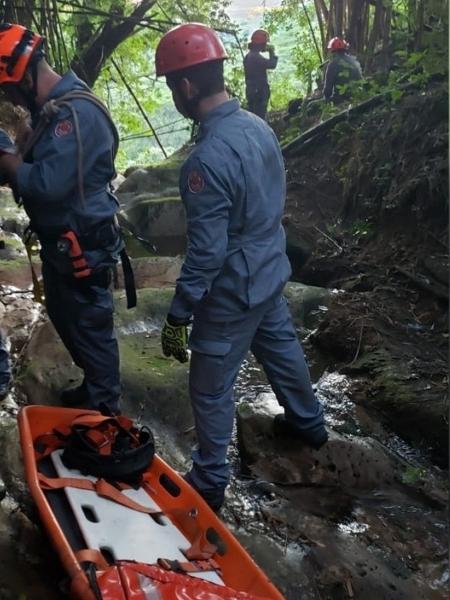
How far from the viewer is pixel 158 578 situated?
2.23 metres

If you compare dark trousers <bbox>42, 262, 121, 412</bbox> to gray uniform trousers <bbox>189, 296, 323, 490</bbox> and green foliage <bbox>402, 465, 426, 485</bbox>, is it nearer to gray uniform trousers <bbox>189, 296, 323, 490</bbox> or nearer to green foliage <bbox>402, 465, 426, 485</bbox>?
gray uniform trousers <bbox>189, 296, 323, 490</bbox>

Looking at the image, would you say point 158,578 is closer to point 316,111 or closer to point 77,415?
point 77,415

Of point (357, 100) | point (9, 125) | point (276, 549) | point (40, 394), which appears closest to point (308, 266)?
point (357, 100)

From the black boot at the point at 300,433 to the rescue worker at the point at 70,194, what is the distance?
1.02 metres

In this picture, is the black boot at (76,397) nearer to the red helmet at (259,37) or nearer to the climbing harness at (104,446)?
the climbing harness at (104,446)

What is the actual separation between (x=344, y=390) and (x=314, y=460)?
1.06 m

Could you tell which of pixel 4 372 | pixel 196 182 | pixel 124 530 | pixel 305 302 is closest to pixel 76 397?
pixel 4 372

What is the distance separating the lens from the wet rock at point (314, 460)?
144 inches

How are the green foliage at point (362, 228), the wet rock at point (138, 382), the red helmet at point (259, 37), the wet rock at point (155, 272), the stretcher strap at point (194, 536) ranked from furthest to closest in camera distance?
1. the red helmet at point (259, 37)
2. the green foliage at point (362, 228)
3. the wet rock at point (155, 272)
4. the wet rock at point (138, 382)
5. the stretcher strap at point (194, 536)

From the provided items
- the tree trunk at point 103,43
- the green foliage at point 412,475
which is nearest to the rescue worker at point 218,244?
the green foliage at point 412,475

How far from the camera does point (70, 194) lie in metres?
3.07

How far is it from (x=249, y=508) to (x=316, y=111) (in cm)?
931

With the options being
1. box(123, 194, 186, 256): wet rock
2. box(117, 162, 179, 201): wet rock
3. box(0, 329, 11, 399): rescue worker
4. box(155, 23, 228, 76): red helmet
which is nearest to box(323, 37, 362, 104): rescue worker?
box(117, 162, 179, 201): wet rock

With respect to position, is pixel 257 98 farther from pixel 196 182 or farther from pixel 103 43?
pixel 196 182
